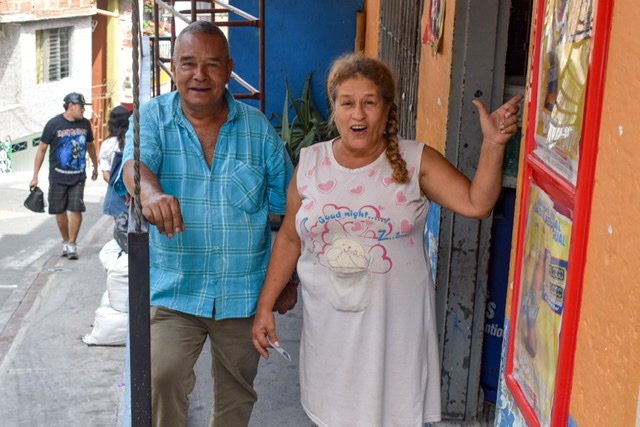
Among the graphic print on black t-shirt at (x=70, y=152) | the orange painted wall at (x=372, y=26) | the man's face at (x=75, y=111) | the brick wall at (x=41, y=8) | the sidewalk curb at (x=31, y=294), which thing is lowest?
the sidewalk curb at (x=31, y=294)

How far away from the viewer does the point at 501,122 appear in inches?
108

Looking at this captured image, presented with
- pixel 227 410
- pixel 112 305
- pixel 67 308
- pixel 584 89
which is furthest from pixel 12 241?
pixel 584 89

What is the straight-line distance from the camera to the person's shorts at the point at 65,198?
9.90 meters

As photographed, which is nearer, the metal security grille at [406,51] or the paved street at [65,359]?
the paved street at [65,359]

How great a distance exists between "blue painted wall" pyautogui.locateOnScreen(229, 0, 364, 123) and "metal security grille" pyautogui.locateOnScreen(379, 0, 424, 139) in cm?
287

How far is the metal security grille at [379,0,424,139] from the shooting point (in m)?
5.26

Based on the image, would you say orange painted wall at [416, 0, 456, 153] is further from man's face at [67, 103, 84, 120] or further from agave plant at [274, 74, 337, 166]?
man's face at [67, 103, 84, 120]

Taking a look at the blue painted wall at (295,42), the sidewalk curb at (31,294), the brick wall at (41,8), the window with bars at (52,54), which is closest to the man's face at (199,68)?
the sidewalk curb at (31,294)

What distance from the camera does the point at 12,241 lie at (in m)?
10.9

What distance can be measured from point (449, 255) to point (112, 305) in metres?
3.41

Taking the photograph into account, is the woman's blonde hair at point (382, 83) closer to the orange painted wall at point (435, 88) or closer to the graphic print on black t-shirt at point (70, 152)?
the orange painted wall at point (435, 88)

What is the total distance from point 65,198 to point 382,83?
24.6ft

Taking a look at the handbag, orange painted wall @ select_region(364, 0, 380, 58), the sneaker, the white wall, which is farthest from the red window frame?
the white wall

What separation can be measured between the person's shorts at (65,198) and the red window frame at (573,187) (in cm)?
803
